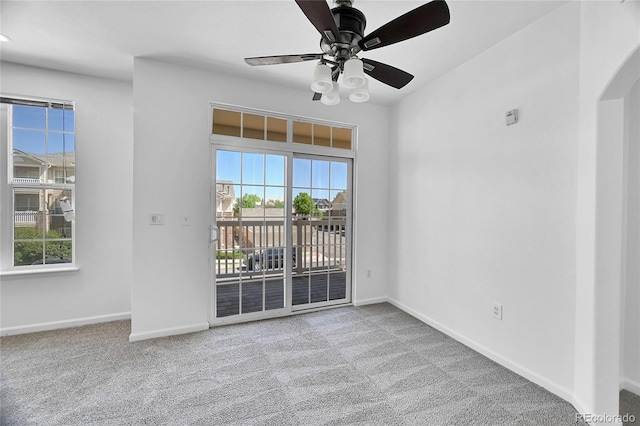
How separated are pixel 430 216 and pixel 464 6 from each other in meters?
1.97

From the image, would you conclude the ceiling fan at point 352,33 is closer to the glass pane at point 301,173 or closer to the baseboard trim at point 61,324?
the glass pane at point 301,173

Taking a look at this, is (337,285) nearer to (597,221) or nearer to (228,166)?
(228,166)

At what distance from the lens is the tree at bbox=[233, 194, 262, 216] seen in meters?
3.25

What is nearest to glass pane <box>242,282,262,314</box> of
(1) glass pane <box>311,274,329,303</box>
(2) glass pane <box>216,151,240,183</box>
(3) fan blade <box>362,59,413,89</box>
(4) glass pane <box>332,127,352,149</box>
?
(1) glass pane <box>311,274,329,303</box>

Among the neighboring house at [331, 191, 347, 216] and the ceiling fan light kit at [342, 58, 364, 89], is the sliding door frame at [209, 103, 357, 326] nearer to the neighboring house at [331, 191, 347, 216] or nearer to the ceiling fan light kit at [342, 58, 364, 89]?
the neighboring house at [331, 191, 347, 216]

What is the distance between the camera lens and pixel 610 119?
1697 mm

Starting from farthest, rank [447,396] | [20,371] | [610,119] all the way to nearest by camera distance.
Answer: [20,371]
[447,396]
[610,119]

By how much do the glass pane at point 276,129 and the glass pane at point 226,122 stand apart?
357 mm

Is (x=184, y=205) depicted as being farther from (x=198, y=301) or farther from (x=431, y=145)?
(x=431, y=145)

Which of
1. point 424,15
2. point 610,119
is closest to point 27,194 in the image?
point 424,15

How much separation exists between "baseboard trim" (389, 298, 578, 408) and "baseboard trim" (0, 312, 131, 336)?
3523mm

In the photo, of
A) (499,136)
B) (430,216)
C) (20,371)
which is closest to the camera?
(20,371)

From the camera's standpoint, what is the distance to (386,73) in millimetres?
1914

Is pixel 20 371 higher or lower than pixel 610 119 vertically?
lower
